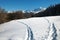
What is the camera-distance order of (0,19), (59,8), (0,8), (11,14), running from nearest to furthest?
(0,19) → (0,8) → (11,14) → (59,8)

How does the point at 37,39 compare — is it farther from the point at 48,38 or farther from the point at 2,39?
the point at 2,39

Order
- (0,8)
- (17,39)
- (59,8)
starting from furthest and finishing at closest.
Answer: (59,8) < (0,8) < (17,39)

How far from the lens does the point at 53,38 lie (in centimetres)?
1248

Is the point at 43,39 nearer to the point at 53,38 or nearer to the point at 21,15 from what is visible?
the point at 53,38

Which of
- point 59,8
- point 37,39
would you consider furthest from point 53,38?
point 59,8

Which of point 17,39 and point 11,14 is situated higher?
point 11,14

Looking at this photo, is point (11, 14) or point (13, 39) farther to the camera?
point (11, 14)

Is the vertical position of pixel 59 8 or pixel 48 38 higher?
pixel 59 8

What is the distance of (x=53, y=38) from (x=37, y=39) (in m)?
1.20

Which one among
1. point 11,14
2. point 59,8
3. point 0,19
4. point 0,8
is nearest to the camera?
point 0,19

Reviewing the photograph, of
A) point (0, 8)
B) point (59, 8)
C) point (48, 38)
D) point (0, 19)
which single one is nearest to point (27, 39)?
point (48, 38)

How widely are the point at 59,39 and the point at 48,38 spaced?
0.90 metres

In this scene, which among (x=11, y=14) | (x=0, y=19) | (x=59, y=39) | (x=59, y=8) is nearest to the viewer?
(x=59, y=39)

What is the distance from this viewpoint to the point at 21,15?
4634 centimetres
